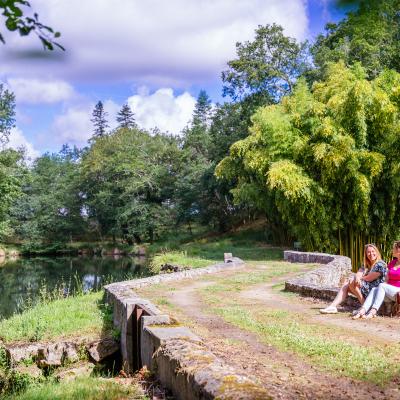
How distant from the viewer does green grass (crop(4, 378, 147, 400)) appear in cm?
535

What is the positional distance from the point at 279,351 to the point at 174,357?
1.47 m

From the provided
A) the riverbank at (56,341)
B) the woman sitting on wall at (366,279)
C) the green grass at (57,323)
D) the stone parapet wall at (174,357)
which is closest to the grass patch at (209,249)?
the green grass at (57,323)

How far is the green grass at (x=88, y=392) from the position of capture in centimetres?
535

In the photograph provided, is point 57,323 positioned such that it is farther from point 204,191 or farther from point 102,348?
point 204,191

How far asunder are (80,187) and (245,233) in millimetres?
18385

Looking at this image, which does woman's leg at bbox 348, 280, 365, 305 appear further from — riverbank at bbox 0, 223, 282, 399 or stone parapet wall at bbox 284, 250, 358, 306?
riverbank at bbox 0, 223, 282, 399

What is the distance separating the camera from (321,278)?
12.2 m

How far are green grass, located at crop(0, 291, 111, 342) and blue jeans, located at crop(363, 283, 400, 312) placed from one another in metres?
4.64

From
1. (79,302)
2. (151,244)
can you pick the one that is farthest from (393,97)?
(151,244)

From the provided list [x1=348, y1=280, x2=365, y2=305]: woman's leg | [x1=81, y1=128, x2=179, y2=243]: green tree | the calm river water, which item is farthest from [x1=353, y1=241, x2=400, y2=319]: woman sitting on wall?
[x1=81, y1=128, x2=179, y2=243]: green tree

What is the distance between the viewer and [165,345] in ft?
18.5

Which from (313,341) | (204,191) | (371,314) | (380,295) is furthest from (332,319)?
(204,191)

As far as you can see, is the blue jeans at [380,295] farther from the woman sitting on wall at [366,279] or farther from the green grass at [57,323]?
the green grass at [57,323]

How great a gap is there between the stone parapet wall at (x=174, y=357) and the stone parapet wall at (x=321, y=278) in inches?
139
